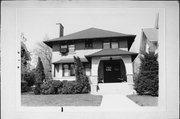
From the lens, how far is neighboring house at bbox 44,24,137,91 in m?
5.81

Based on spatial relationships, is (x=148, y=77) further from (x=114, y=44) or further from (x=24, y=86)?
(x=24, y=86)

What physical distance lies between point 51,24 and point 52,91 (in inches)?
75.9

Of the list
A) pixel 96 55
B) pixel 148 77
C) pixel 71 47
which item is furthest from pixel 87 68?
pixel 148 77

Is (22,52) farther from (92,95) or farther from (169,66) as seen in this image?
(169,66)

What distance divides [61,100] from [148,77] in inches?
99.2

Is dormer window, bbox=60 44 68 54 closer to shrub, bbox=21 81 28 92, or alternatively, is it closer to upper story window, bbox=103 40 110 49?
upper story window, bbox=103 40 110 49

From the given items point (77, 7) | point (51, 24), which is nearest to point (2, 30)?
point (51, 24)

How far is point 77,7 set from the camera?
17.7ft

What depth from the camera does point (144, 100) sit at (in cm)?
551

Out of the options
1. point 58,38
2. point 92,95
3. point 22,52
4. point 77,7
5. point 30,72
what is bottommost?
point 92,95

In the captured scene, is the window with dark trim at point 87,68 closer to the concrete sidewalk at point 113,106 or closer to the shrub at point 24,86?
the concrete sidewalk at point 113,106

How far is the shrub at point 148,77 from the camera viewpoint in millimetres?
5535

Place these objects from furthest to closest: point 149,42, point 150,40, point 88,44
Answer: point 88,44 < point 150,40 < point 149,42

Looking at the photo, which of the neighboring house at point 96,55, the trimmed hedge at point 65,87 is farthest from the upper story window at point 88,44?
the trimmed hedge at point 65,87
